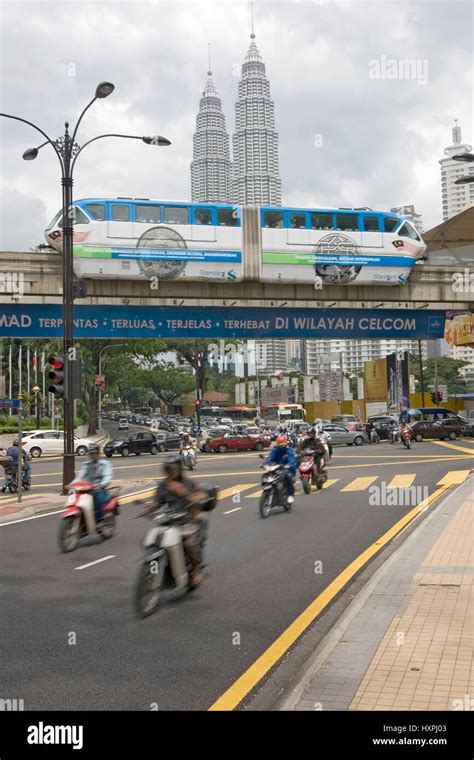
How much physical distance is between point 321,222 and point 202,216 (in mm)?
4630

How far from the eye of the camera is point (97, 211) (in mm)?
25312

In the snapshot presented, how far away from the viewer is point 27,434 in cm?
3931

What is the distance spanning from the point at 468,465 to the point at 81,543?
17.8 m

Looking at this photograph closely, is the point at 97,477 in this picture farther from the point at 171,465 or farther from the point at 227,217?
the point at 227,217

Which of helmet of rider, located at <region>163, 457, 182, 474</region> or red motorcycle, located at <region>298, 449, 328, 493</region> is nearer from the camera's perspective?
helmet of rider, located at <region>163, 457, 182, 474</region>

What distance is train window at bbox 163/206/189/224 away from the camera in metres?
26.2

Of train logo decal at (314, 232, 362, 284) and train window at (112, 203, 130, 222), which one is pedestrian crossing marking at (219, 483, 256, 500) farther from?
train logo decal at (314, 232, 362, 284)

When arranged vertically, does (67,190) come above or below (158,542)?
above

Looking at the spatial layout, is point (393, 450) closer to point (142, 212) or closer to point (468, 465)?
point (468, 465)

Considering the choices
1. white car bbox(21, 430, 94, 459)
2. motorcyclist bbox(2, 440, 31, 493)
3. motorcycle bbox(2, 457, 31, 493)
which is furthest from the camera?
white car bbox(21, 430, 94, 459)

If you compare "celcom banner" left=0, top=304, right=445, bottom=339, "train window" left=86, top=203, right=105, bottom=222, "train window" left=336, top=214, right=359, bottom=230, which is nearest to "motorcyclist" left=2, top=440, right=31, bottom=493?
"train window" left=86, top=203, right=105, bottom=222

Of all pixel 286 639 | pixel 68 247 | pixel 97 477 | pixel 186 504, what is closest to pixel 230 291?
pixel 68 247

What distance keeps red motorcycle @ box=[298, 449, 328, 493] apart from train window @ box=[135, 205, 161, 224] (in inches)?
468
